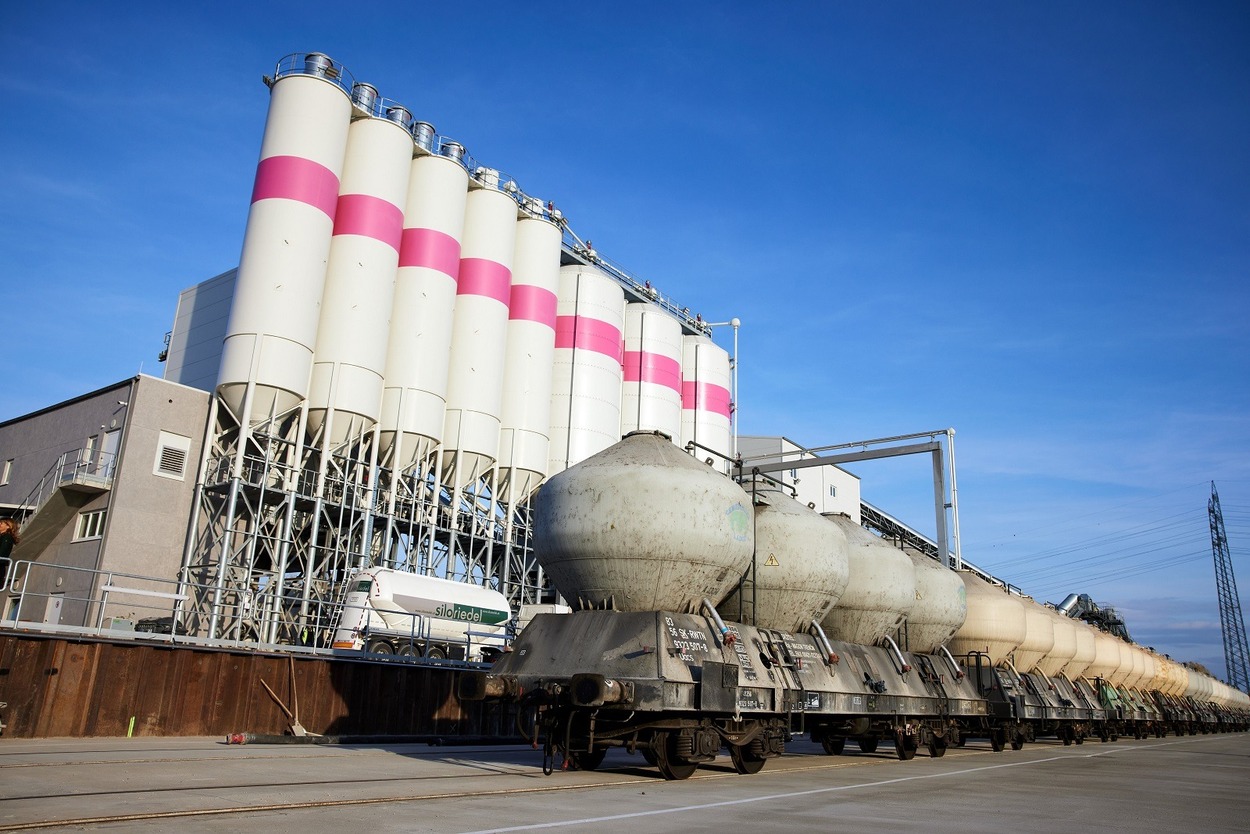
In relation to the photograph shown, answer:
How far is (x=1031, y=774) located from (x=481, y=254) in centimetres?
2551

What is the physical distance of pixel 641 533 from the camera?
38.3 ft

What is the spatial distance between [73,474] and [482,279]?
14.7 metres

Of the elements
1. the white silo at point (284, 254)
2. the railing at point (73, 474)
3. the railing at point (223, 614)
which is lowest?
the railing at point (223, 614)

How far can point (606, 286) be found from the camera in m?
39.2

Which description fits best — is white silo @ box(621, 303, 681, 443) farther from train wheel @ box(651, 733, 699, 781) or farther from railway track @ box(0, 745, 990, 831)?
train wheel @ box(651, 733, 699, 781)

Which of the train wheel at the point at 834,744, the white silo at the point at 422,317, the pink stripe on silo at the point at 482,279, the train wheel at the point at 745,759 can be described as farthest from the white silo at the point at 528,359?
the train wheel at the point at 745,759

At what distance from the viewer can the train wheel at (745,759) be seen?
12203 mm

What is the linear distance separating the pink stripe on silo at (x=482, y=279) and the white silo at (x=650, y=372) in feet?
29.9

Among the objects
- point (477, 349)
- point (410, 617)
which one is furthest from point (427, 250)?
point (410, 617)

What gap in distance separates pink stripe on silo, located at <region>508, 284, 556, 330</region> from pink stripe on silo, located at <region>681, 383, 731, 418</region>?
10.7 metres

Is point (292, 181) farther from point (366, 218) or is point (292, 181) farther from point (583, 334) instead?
point (583, 334)

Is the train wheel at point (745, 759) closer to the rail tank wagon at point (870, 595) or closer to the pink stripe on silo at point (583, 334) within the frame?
the rail tank wagon at point (870, 595)

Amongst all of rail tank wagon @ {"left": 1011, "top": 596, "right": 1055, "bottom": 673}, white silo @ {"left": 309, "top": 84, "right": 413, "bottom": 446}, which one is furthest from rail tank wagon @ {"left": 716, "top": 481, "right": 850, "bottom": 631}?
white silo @ {"left": 309, "top": 84, "right": 413, "bottom": 446}

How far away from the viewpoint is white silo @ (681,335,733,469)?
144 ft
